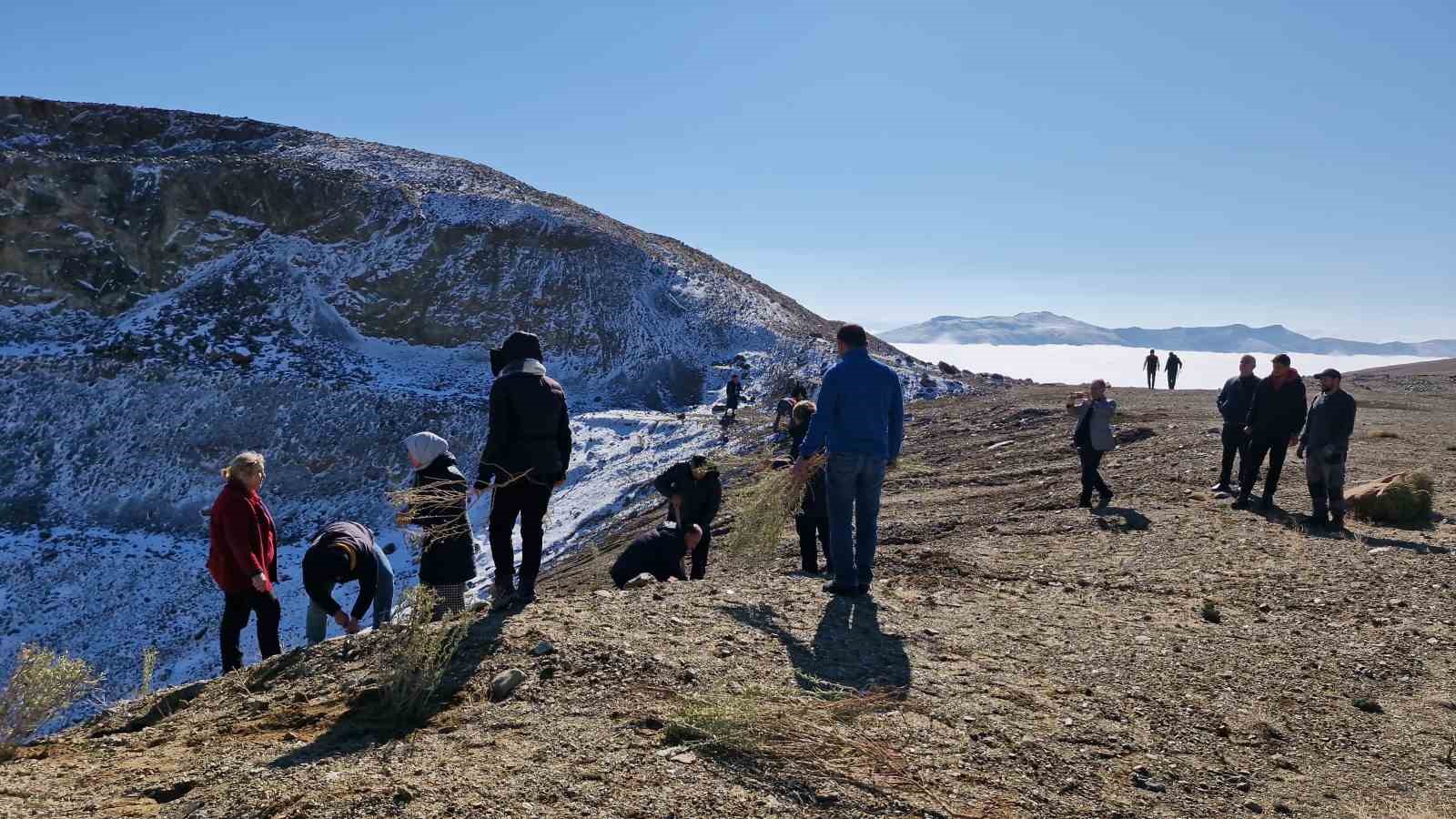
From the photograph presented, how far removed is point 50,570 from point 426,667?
27.7m

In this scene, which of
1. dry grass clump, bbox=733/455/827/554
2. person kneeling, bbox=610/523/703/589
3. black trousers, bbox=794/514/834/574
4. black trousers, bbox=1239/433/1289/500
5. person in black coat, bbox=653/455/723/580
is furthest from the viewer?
black trousers, bbox=1239/433/1289/500

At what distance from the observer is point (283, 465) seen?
3136 centimetres

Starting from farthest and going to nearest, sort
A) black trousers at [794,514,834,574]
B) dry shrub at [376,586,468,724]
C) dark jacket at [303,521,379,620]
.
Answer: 1. black trousers at [794,514,834,574]
2. dark jacket at [303,521,379,620]
3. dry shrub at [376,586,468,724]

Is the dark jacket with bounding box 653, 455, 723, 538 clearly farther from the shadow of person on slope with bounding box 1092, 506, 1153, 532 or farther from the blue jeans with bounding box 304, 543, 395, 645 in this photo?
the shadow of person on slope with bounding box 1092, 506, 1153, 532

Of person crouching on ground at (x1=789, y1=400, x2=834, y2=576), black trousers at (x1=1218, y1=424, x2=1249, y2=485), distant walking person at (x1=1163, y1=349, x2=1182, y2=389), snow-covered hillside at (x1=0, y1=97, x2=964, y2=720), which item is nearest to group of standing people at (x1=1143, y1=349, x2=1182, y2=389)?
distant walking person at (x1=1163, y1=349, x2=1182, y2=389)

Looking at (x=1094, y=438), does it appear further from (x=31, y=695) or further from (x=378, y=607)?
(x=31, y=695)

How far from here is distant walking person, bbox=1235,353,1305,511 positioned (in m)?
10.6

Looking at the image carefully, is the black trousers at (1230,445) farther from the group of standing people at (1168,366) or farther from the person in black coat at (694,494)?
the group of standing people at (1168,366)

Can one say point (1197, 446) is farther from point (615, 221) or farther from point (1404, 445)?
point (615, 221)

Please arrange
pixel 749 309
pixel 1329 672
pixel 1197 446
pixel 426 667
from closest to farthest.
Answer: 1. pixel 426 667
2. pixel 1329 672
3. pixel 1197 446
4. pixel 749 309

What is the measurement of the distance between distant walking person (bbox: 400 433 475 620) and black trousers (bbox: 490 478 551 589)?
368 mm

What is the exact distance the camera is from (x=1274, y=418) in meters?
10.7

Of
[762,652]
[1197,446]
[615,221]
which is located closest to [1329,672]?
[762,652]

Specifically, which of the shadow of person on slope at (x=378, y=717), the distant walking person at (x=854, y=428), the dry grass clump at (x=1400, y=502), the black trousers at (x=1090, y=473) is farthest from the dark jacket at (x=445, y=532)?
the dry grass clump at (x=1400, y=502)
